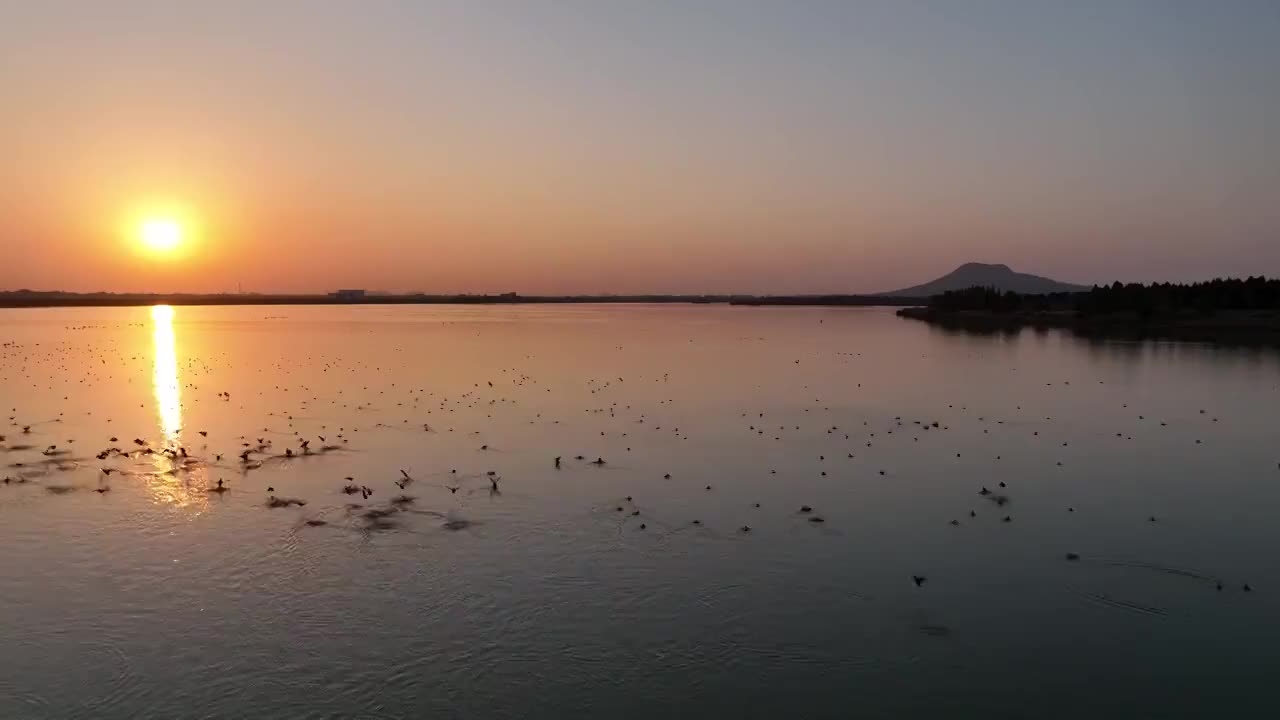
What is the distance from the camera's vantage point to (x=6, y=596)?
42.2ft

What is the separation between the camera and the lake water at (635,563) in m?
10.4

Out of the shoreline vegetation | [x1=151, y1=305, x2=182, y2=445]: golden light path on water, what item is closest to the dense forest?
the shoreline vegetation

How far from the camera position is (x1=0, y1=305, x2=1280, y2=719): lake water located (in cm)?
1040

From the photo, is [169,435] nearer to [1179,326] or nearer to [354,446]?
[354,446]

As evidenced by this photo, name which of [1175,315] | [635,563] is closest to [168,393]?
[635,563]

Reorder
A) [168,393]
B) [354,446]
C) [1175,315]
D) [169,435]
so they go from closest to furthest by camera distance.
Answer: [354,446], [169,435], [168,393], [1175,315]

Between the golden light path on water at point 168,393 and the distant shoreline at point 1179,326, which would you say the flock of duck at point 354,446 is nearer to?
the golden light path on water at point 168,393

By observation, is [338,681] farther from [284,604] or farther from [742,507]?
[742,507]

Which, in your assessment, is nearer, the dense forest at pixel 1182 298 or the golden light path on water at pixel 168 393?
the golden light path on water at pixel 168 393

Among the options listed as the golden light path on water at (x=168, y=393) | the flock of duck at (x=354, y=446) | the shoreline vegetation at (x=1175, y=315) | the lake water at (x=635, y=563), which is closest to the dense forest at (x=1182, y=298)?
the shoreline vegetation at (x=1175, y=315)

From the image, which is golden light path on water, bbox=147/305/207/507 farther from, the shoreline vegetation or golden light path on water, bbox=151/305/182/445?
the shoreline vegetation

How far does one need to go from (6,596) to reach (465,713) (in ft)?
29.1

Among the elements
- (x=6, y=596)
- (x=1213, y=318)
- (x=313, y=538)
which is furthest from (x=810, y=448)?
(x=1213, y=318)

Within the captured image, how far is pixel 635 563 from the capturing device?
14875mm
